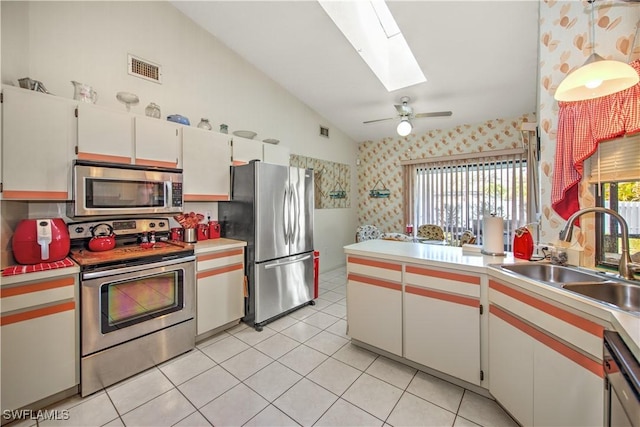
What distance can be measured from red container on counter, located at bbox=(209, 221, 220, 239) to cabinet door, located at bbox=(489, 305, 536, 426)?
2844 millimetres

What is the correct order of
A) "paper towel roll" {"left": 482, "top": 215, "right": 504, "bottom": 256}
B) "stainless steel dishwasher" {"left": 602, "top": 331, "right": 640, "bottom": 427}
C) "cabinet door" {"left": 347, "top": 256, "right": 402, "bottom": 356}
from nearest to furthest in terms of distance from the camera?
"stainless steel dishwasher" {"left": 602, "top": 331, "right": 640, "bottom": 427} < "paper towel roll" {"left": 482, "top": 215, "right": 504, "bottom": 256} < "cabinet door" {"left": 347, "top": 256, "right": 402, "bottom": 356}

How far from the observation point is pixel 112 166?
2160mm

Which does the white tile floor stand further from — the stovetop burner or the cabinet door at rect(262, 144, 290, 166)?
the cabinet door at rect(262, 144, 290, 166)

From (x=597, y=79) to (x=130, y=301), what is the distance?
334 centimetres

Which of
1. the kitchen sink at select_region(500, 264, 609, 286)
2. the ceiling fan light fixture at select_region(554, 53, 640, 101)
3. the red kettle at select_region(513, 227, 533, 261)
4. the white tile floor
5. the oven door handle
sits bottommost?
the white tile floor

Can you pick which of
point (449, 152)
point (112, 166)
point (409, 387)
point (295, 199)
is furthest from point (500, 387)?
point (449, 152)

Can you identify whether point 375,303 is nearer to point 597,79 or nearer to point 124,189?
point 597,79

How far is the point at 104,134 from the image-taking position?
214 centimetres

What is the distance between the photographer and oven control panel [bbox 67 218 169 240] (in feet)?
7.34

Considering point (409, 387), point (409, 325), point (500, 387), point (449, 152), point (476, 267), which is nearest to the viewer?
point (500, 387)

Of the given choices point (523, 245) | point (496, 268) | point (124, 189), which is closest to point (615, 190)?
point (523, 245)

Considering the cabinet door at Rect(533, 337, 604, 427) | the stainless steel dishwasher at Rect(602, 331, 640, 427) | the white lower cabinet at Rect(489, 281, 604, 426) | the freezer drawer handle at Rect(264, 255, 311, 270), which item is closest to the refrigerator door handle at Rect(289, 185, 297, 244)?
the freezer drawer handle at Rect(264, 255, 311, 270)

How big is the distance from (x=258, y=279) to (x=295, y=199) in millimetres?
1038

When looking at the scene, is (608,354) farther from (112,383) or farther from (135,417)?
(112,383)
